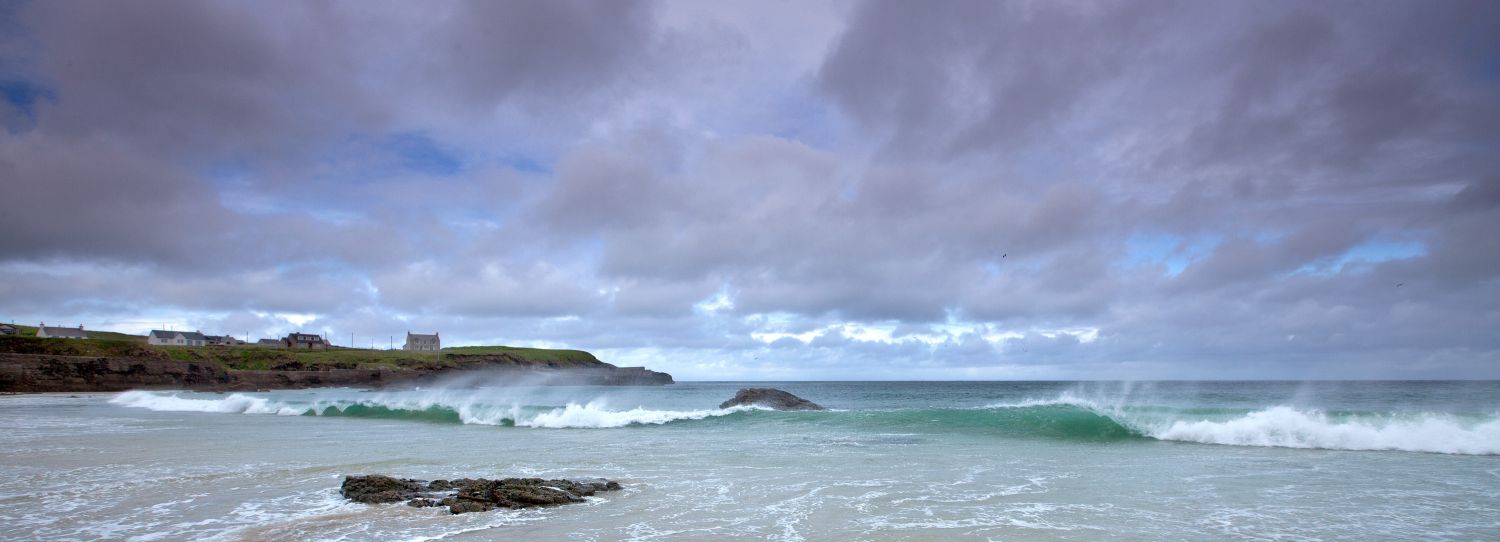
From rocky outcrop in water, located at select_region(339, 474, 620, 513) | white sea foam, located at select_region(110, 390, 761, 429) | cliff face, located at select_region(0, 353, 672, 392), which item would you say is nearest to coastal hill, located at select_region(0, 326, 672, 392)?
cliff face, located at select_region(0, 353, 672, 392)

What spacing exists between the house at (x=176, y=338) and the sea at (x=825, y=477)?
104 m

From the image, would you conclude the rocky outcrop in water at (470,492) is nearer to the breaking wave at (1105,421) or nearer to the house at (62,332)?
the breaking wave at (1105,421)

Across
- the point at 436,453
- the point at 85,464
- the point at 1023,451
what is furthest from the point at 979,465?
the point at 85,464

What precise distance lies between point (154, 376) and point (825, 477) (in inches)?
3223

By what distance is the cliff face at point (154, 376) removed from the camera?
198 ft

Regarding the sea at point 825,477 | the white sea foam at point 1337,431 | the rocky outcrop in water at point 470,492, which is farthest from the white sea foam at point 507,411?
the white sea foam at point 1337,431

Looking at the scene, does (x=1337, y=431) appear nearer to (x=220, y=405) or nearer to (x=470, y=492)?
(x=470, y=492)

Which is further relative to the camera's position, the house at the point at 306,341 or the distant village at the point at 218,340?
the house at the point at 306,341

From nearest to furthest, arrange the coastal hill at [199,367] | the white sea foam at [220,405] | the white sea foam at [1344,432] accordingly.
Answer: the white sea foam at [1344,432] < the white sea foam at [220,405] < the coastal hill at [199,367]

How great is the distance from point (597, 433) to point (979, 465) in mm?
14721

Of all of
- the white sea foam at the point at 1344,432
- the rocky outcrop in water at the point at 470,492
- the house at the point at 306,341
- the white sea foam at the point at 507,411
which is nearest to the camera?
the rocky outcrop in water at the point at 470,492

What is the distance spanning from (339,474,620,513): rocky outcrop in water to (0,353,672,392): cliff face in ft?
233

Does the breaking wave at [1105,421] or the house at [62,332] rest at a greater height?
the house at [62,332]

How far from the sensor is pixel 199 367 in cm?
7325
